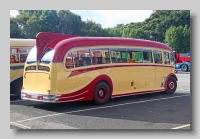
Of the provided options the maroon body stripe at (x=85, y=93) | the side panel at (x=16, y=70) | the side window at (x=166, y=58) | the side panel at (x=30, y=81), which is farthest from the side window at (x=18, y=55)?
the side window at (x=166, y=58)

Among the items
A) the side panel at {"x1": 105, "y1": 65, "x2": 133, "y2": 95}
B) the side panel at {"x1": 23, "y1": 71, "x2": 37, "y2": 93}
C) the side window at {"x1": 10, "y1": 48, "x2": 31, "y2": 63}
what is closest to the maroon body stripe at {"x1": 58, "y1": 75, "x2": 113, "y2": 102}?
the side panel at {"x1": 105, "y1": 65, "x2": 133, "y2": 95}

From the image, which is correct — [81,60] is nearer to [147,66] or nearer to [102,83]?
[102,83]

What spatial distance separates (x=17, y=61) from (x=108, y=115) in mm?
4919

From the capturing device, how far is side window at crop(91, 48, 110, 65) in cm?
1132

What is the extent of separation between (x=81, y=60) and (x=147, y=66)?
354cm

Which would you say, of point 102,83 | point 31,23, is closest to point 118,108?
point 102,83

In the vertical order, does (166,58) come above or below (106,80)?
above

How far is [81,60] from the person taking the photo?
10891 millimetres

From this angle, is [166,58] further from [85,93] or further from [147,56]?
[85,93]

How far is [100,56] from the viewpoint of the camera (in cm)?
1155

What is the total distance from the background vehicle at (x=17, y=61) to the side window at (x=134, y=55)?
3982mm

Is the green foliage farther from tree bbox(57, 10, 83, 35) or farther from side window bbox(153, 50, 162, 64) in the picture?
side window bbox(153, 50, 162, 64)

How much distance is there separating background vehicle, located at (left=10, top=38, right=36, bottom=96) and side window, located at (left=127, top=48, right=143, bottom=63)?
3982 millimetres

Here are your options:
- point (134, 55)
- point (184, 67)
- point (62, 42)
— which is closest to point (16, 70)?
point (62, 42)
